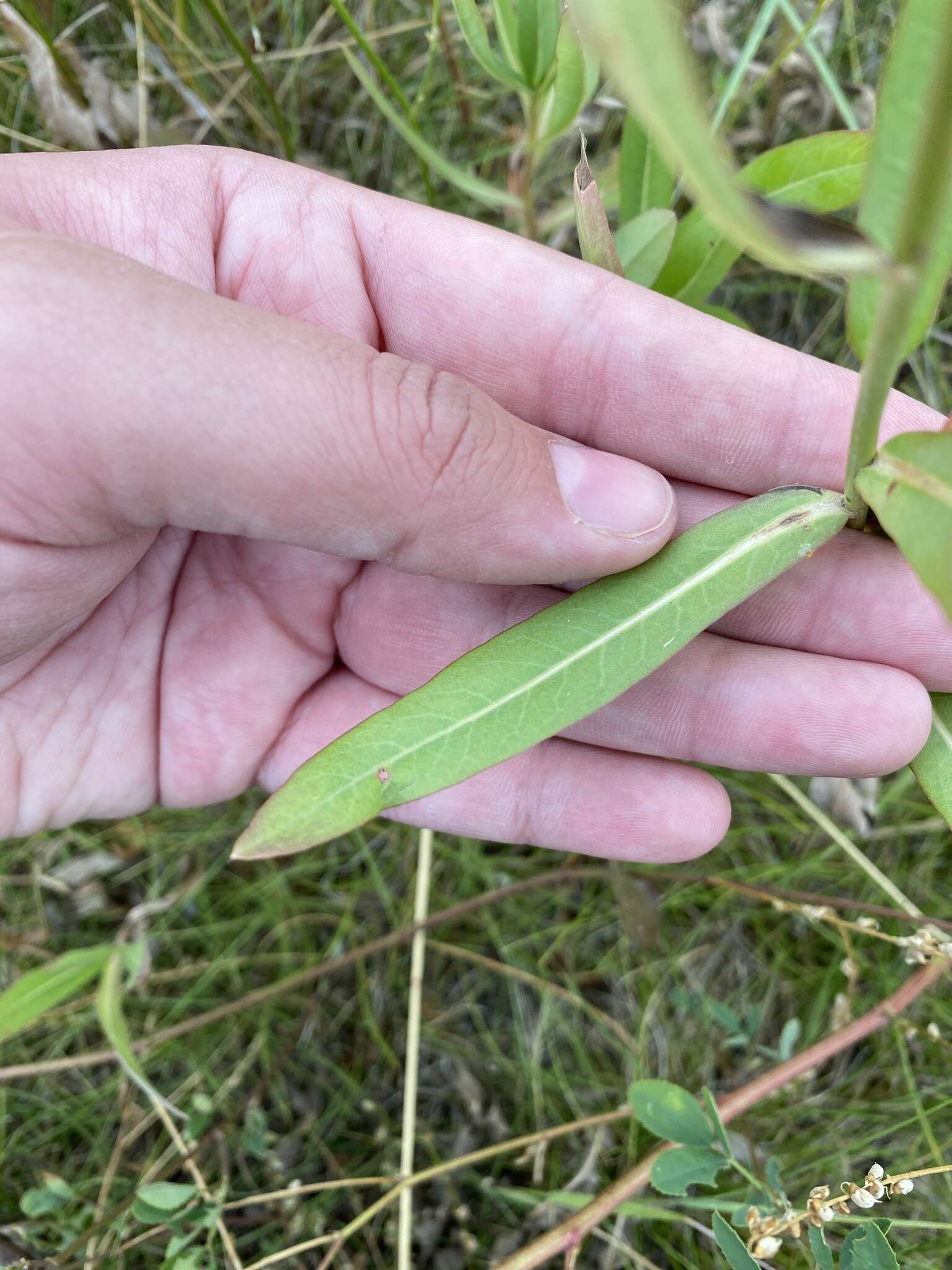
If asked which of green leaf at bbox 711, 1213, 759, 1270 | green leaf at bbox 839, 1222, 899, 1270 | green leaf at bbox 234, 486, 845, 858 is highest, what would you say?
green leaf at bbox 234, 486, 845, 858

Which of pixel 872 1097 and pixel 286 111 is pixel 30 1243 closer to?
pixel 872 1097

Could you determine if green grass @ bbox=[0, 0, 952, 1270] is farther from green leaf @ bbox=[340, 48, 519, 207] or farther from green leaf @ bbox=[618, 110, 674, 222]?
green leaf @ bbox=[618, 110, 674, 222]

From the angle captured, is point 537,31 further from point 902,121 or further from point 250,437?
point 902,121

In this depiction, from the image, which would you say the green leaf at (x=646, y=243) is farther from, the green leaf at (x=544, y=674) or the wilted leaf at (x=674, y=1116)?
the wilted leaf at (x=674, y=1116)

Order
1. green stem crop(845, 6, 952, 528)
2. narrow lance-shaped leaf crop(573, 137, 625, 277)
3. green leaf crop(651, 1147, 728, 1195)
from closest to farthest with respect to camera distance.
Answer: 1. green stem crop(845, 6, 952, 528)
2. narrow lance-shaped leaf crop(573, 137, 625, 277)
3. green leaf crop(651, 1147, 728, 1195)

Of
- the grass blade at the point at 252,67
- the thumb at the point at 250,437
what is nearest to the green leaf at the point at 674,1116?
the thumb at the point at 250,437

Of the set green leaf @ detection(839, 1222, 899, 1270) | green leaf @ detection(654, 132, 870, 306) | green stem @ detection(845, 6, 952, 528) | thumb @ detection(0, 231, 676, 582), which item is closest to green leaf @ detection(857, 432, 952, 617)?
green stem @ detection(845, 6, 952, 528)
